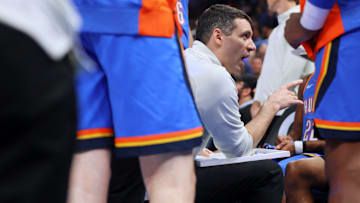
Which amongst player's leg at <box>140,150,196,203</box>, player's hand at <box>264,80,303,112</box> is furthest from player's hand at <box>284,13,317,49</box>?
player's hand at <box>264,80,303,112</box>

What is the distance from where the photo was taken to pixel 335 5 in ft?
5.24

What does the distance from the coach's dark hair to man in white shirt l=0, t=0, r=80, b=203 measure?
6.57ft

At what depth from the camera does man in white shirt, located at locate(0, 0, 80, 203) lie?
0.66m

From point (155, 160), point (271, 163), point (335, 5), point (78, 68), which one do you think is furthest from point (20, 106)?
point (271, 163)

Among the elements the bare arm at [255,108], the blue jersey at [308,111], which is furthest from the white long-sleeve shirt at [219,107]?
the bare arm at [255,108]

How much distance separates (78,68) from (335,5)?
104 centimetres

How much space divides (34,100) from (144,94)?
84cm

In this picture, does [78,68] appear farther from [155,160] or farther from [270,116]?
[270,116]

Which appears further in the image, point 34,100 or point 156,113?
point 156,113

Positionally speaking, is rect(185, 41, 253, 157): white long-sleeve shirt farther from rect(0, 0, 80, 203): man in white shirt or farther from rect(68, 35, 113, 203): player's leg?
rect(0, 0, 80, 203): man in white shirt

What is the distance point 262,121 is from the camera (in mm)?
2621

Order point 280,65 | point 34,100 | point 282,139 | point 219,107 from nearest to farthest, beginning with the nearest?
point 34,100 < point 219,107 < point 282,139 < point 280,65

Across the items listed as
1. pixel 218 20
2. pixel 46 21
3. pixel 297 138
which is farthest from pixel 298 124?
pixel 46 21

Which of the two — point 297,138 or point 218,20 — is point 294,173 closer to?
point 297,138
